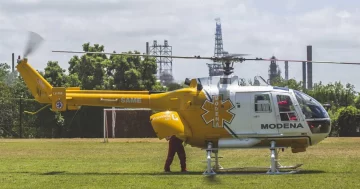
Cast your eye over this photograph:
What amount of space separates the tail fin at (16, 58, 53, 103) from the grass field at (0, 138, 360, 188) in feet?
8.13

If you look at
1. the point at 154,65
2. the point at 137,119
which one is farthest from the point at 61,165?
the point at 154,65

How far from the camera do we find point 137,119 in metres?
54.7

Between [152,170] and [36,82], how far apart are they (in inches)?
205

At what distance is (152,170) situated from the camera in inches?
884

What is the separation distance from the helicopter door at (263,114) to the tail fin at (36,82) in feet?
23.6

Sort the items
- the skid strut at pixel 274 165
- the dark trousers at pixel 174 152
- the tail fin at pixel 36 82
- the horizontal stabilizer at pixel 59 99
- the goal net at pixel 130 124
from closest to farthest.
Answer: the skid strut at pixel 274 165 < the dark trousers at pixel 174 152 < the horizontal stabilizer at pixel 59 99 < the tail fin at pixel 36 82 < the goal net at pixel 130 124

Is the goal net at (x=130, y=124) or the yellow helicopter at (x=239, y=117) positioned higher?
the yellow helicopter at (x=239, y=117)

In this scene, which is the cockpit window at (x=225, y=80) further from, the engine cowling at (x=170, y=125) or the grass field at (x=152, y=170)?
the grass field at (x=152, y=170)

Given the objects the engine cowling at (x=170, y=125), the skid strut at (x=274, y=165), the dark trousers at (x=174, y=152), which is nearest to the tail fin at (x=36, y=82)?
the engine cowling at (x=170, y=125)

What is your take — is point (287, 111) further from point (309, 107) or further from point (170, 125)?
point (170, 125)

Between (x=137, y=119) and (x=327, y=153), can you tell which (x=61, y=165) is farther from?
(x=137, y=119)

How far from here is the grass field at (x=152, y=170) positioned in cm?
1791

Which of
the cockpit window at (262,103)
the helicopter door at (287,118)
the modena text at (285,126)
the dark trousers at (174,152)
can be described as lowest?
the dark trousers at (174,152)

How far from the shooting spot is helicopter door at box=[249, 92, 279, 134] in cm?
2119
